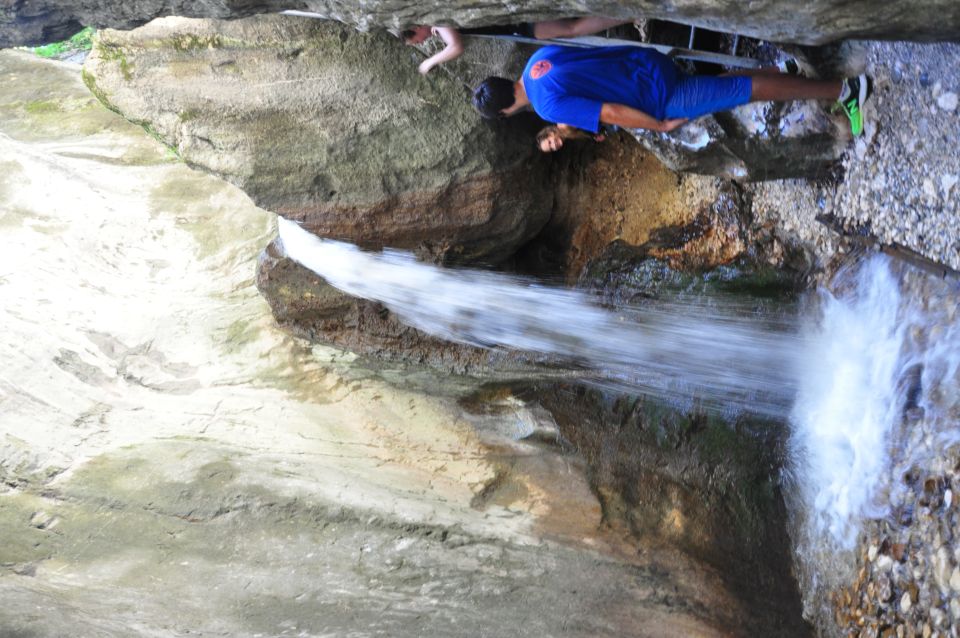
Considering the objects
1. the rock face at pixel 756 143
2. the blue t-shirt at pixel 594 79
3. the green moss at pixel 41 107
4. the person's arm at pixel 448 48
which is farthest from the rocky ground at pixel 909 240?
the green moss at pixel 41 107

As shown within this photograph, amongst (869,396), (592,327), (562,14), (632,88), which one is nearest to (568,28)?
(632,88)

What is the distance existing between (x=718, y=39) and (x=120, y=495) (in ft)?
15.1

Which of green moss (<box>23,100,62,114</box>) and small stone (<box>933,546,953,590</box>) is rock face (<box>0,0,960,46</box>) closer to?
small stone (<box>933,546,953,590</box>)

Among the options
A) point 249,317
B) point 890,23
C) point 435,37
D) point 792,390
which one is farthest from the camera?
point 249,317

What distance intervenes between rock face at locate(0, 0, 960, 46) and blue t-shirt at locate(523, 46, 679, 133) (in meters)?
0.67

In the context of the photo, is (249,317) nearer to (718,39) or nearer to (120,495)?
(120,495)

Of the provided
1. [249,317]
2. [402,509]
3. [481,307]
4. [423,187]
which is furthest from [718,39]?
[249,317]

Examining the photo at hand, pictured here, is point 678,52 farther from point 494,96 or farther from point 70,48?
point 70,48

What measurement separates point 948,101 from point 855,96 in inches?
19.5

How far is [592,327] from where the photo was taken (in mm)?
5594

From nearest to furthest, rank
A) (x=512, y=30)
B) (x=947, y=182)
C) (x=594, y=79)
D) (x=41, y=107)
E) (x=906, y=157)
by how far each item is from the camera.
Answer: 1. (x=947, y=182)
2. (x=906, y=157)
3. (x=594, y=79)
4. (x=512, y=30)
5. (x=41, y=107)

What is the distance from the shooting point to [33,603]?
13.9 ft

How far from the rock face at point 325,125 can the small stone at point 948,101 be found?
8.61 feet

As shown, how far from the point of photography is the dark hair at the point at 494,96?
423 cm
